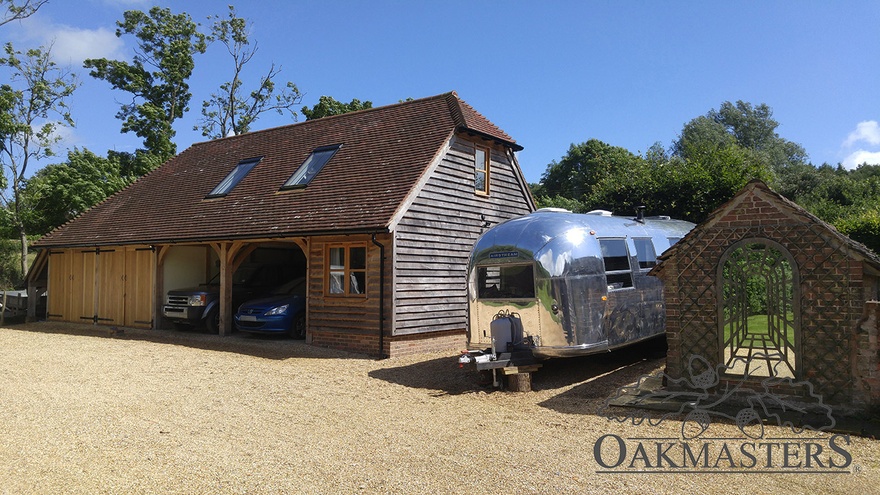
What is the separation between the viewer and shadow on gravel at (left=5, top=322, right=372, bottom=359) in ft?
41.5

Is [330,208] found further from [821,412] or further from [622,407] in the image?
[821,412]

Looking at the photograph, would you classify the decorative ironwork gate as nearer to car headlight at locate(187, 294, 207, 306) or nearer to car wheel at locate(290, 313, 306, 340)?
car wheel at locate(290, 313, 306, 340)

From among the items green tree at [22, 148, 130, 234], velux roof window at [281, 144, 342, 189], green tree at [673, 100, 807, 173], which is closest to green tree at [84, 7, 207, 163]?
green tree at [22, 148, 130, 234]

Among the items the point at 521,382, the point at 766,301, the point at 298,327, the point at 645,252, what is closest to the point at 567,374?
the point at 521,382

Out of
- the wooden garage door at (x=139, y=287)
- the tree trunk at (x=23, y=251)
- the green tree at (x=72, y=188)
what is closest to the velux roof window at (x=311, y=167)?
the wooden garage door at (x=139, y=287)

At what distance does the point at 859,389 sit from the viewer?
6.74m

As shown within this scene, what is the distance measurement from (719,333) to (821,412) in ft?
4.66

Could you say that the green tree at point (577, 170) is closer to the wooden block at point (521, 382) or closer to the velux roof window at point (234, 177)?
the velux roof window at point (234, 177)

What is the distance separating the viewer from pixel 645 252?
11.4 meters

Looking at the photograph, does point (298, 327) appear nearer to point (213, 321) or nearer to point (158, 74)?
point (213, 321)

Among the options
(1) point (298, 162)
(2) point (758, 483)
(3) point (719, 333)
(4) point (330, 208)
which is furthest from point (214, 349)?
(2) point (758, 483)

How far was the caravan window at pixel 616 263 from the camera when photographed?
1011cm

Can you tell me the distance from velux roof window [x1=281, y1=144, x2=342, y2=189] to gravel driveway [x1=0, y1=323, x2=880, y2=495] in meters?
5.41

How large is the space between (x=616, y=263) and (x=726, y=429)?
4178 millimetres
